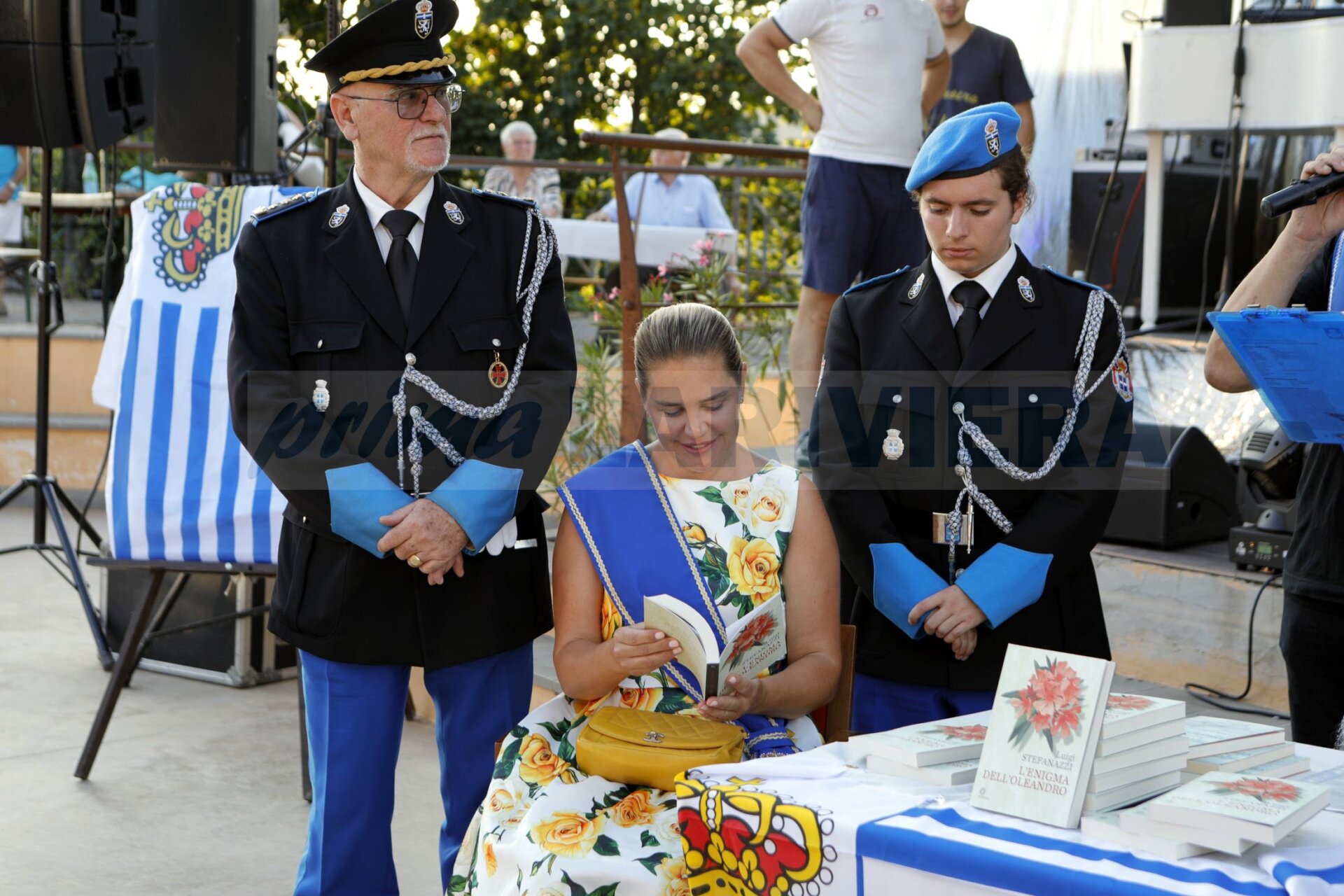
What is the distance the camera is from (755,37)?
4562mm

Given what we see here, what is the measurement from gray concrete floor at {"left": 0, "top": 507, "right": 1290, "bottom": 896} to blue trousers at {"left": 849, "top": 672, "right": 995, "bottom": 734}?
111 cm

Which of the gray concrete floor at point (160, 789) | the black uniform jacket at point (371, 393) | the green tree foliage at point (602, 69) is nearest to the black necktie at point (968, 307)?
the black uniform jacket at point (371, 393)

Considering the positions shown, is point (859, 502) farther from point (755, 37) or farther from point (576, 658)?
point (755, 37)

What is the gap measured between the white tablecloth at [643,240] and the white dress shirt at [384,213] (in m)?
3.83

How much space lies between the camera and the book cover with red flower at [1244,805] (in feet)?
4.42

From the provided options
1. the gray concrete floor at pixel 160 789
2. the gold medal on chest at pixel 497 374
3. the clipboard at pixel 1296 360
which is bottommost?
the gray concrete floor at pixel 160 789

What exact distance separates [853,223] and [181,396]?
2.02 metres

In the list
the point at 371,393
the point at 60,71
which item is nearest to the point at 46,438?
the point at 60,71

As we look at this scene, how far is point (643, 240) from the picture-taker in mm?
6883

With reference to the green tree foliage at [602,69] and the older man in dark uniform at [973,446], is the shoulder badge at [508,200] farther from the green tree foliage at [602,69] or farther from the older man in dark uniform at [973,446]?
the green tree foliage at [602,69]

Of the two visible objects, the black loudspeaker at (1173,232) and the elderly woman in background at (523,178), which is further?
the elderly woman in background at (523,178)

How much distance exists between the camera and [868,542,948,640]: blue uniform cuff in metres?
2.22

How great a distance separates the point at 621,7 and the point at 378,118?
1548 cm

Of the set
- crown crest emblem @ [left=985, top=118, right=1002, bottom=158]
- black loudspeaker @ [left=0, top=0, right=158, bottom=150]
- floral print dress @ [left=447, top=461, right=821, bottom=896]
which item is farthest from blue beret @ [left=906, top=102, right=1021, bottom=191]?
black loudspeaker @ [left=0, top=0, right=158, bottom=150]
